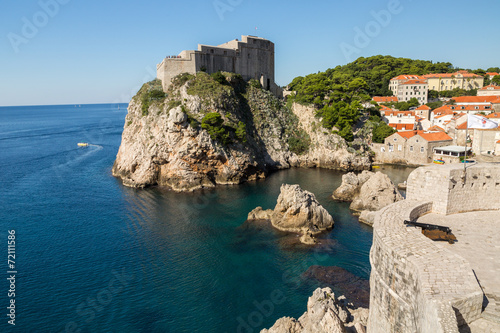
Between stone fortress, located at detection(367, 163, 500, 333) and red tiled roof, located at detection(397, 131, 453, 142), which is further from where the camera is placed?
red tiled roof, located at detection(397, 131, 453, 142)

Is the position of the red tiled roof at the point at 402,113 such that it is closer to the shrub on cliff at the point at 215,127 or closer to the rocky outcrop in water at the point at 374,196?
the rocky outcrop in water at the point at 374,196

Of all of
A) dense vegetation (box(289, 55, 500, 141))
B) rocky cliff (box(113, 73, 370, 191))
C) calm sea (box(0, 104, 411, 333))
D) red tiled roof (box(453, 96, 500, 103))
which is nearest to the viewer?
calm sea (box(0, 104, 411, 333))

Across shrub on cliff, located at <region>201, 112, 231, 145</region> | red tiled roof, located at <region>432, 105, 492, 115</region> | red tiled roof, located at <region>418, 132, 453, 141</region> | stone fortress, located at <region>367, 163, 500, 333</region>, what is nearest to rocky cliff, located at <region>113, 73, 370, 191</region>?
shrub on cliff, located at <region>201, 112, 231, 145</region>

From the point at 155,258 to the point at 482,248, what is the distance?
18.5 meters

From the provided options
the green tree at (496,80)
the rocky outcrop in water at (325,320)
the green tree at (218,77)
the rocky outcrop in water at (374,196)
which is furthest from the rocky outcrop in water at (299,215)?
the green tree at (496,80)

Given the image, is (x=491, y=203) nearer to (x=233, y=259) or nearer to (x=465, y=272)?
(x=465, y=272)

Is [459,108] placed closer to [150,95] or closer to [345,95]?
[345,95]

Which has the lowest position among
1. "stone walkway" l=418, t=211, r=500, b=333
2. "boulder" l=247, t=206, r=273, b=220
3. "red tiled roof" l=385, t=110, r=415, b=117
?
"boulder" l=247, t=206, r=273, b=220

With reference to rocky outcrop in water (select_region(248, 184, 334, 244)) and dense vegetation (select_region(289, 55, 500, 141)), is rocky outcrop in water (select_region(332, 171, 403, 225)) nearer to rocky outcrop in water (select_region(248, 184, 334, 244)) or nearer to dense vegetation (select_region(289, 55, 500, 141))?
rocky outcrop in water (select_region(248, 184, 334, 244))

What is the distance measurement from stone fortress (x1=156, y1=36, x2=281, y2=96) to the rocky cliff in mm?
2263

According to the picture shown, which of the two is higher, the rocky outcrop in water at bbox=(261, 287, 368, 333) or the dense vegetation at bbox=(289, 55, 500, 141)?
the dense vegetation at bbox=(289, 55, 500, 141)

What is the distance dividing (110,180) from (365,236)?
3200cm

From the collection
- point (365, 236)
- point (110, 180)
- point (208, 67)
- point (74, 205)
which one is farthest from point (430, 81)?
point (74, 205)

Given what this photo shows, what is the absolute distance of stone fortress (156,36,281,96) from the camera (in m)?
46.8
